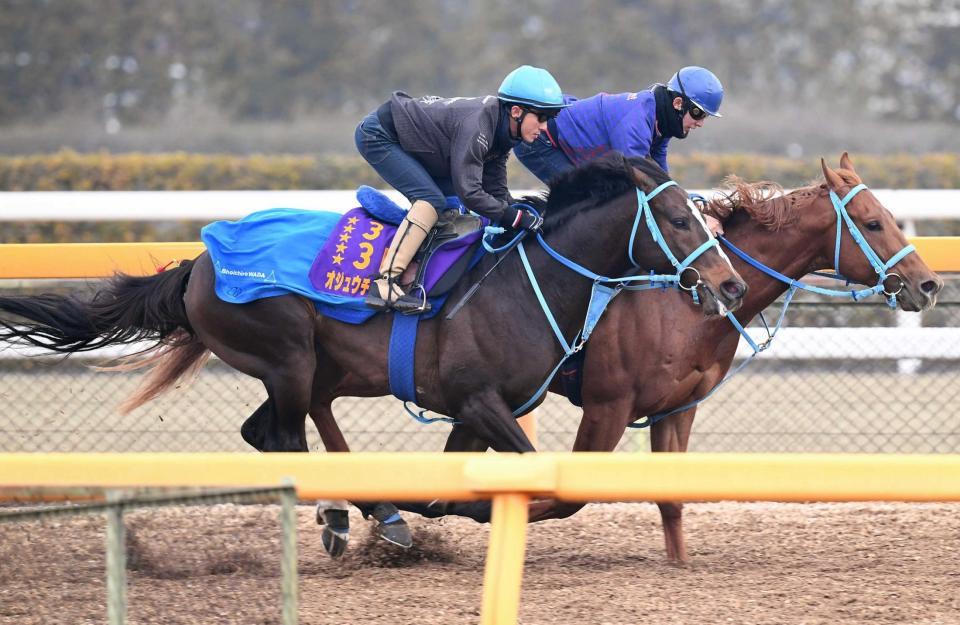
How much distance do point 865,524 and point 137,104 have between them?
49.2ft

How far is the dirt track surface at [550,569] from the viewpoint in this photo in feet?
9.27

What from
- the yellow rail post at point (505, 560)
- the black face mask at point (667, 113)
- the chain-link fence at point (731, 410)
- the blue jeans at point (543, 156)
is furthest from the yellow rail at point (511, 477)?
the chain-link fence at point (731, 410)

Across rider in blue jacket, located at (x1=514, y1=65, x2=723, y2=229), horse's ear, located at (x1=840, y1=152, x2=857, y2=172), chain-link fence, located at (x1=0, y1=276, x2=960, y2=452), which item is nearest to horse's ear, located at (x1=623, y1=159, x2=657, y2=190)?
rider in blue jacket, located at (x1=514, y1=65, x2=723, y2=229)

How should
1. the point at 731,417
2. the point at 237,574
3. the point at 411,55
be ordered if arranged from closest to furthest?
the point at 237,574 → the point at 731,417 → the point at 411,55

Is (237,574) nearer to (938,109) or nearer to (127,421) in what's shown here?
(127,421)

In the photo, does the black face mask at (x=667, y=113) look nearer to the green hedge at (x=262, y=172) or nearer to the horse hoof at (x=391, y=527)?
the horse hoof at (x=391, y=527)

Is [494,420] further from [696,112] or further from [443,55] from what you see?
[443,55]

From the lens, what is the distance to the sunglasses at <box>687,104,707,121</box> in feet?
16.0

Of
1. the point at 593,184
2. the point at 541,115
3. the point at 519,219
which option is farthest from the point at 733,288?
the point at 541,115

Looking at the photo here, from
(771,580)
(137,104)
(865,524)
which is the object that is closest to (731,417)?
(865,524)

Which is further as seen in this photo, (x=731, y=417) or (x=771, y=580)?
(x=731, y=417)

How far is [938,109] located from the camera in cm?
1922

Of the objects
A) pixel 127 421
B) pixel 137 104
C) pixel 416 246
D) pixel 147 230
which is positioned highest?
pixel 137 104

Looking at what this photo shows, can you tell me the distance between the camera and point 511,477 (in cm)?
255
